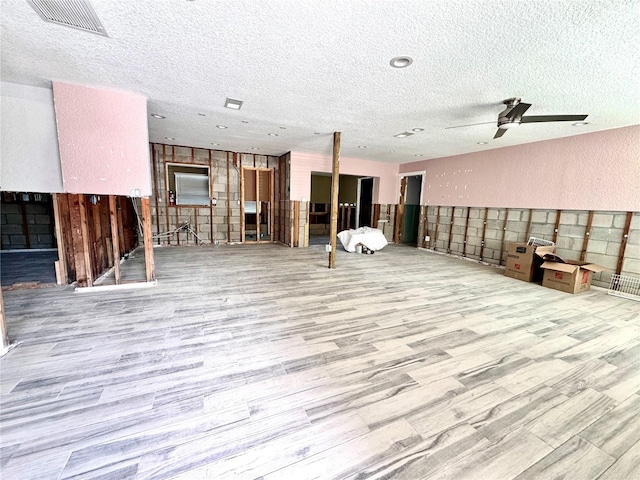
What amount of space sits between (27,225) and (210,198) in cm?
401

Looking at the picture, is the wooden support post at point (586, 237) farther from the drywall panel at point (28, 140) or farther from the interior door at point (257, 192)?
the drywall panel at point (28, 140)

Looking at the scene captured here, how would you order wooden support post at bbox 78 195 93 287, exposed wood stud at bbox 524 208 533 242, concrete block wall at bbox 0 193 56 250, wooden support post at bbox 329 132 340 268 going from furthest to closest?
concrete block wall at bbox 0 193 56 250 < exposed wood stud at bbox 524 208 533 242 < wooden support post at bbox 329 132 340 268 < wooden support post at bbox 78 195 93 287

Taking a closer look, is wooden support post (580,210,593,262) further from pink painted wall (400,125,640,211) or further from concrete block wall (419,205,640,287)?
pink painted wall (400,125,640,211)

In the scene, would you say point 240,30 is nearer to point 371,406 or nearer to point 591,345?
point 371,406

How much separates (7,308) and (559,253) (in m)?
8.66

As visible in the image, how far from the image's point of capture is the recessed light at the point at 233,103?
144 inches

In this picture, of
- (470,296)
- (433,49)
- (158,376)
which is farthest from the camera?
(470,296)

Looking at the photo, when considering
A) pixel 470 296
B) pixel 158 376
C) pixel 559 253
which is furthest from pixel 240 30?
pixel 559 253

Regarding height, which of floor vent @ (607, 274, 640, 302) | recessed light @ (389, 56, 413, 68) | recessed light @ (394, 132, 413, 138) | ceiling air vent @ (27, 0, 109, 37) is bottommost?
floor vent @ (607, 274, 640, 302)

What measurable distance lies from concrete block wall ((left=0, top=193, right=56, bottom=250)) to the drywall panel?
352cm

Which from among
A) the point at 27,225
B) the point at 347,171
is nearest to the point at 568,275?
the point at 347,171

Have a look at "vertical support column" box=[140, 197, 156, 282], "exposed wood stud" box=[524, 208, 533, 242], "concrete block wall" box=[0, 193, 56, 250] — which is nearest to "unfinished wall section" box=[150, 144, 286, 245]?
"concrete block wall" box=[0, 193, 56, 250]

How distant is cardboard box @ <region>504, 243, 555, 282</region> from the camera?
4.82m

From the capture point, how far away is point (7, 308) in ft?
9.79
